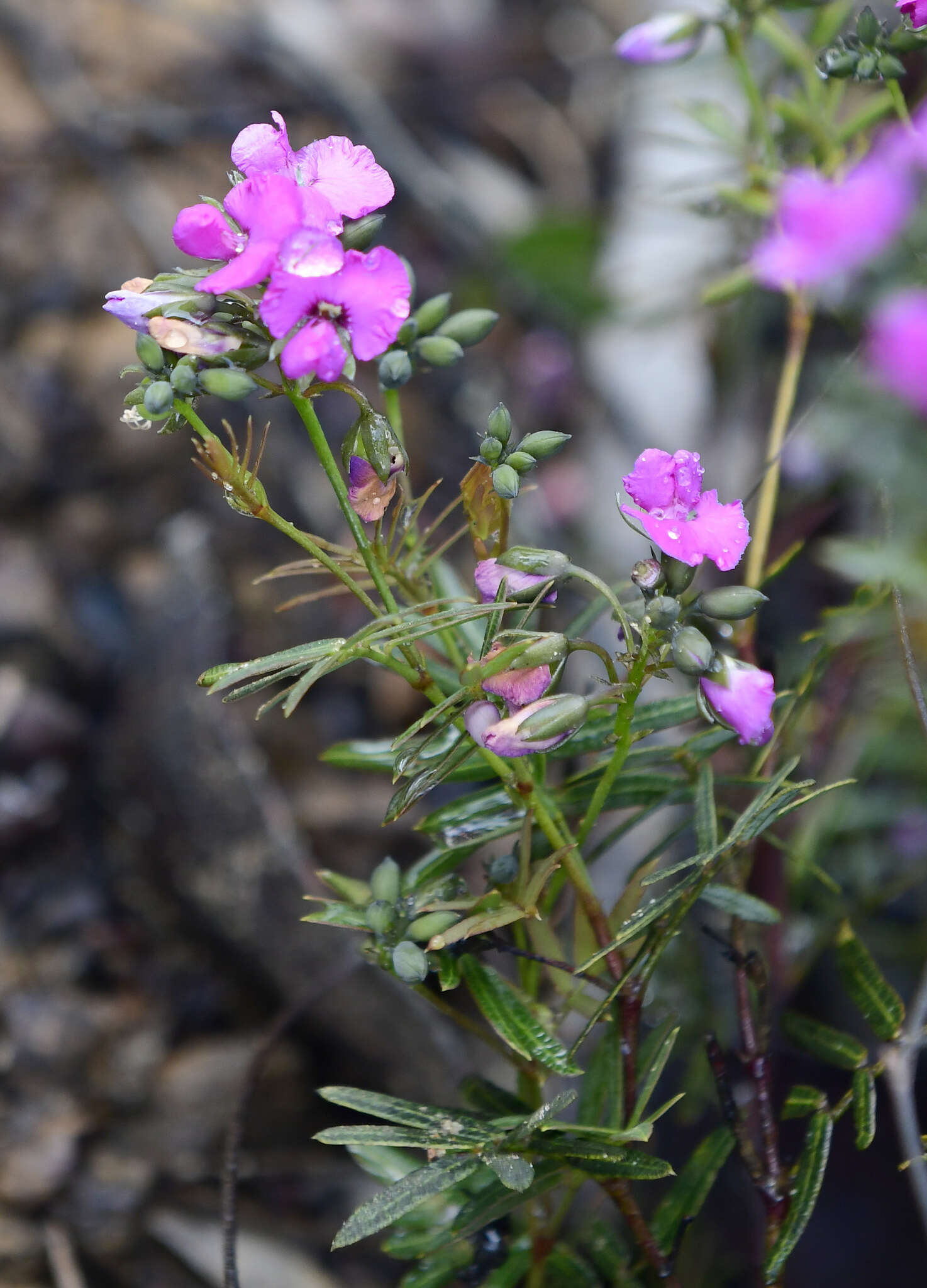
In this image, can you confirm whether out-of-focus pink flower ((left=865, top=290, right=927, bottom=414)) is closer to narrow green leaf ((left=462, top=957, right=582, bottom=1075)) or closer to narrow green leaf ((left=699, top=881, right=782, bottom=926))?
narrow green leaf ((left=699, top=881, right=782, bottom=926))

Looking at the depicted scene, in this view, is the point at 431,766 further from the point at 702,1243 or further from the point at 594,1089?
the point at 702,1243

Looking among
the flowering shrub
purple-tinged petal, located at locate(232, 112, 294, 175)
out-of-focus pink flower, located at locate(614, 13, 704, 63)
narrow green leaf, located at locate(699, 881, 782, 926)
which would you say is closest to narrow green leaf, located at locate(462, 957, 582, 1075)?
the flowering shrub

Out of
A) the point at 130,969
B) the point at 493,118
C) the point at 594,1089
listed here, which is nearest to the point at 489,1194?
the point at 594,1089

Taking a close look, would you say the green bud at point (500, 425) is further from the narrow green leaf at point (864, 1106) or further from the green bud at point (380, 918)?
the narrow green leaf at point (864, 1106)

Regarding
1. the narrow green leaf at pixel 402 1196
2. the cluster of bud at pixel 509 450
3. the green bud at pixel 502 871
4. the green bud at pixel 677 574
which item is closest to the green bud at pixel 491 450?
the cluster of bud at pixel 509 450

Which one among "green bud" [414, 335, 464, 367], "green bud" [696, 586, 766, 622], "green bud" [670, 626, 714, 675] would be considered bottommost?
"green bud" [670, 626, 714, 675]

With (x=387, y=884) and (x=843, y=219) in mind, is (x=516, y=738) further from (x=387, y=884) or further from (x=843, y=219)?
(x=843, y=219)

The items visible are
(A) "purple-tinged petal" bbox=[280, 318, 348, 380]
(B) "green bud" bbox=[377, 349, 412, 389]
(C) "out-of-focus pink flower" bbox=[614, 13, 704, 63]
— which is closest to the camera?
(A) "purple-tinged petal" bbox=[280, 318, 348, 380]
